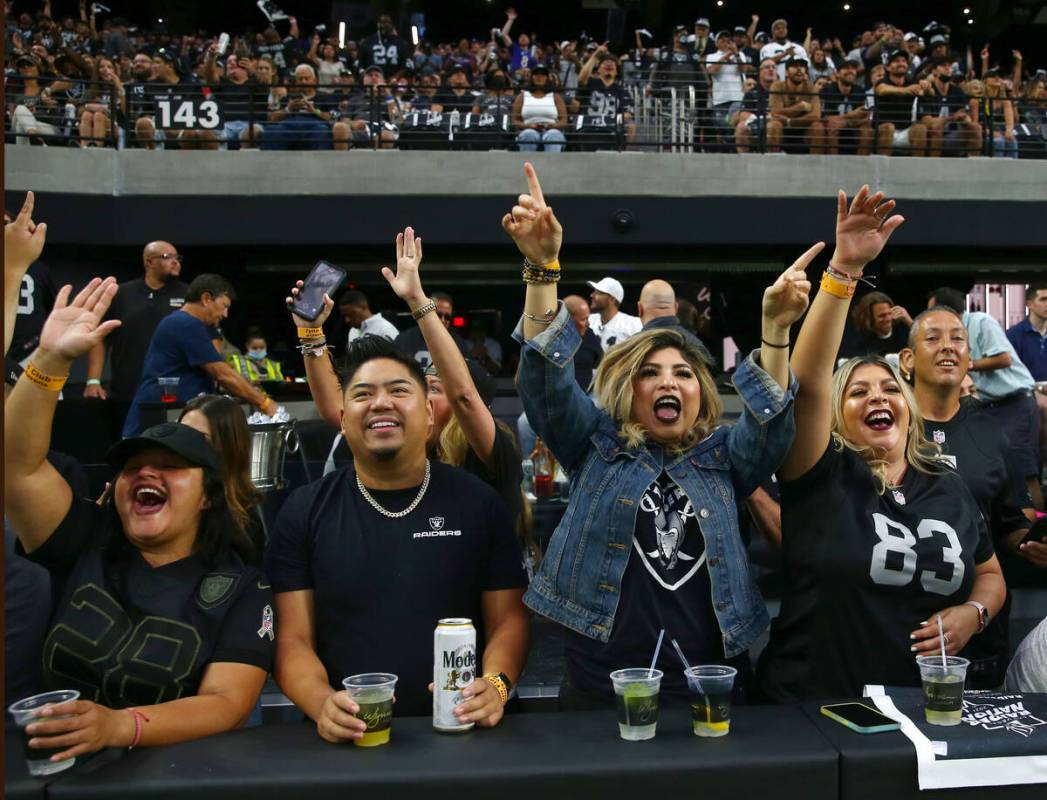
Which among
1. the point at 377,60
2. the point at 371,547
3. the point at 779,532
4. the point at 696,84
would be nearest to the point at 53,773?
the point at 371,547

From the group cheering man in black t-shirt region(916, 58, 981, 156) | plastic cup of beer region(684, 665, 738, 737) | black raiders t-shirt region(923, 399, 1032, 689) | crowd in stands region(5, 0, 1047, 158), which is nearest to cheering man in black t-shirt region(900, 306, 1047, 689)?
black raiders t-shirt region(923, 399, 1032, 689)

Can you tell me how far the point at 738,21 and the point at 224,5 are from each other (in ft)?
41.9

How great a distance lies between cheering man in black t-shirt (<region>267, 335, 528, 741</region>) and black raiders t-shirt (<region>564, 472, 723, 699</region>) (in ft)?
0.85

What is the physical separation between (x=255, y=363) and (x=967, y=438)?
353 inches

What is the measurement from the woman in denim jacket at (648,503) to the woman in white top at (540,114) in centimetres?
1092

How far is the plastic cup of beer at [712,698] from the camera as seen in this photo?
1940mm

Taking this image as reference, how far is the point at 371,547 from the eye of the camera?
96.7 inches

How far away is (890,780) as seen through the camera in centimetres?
185

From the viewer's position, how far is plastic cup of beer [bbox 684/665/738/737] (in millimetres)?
1940

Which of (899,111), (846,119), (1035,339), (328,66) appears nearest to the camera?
(1035,339)

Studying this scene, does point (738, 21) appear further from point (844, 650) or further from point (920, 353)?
point (844, 650)

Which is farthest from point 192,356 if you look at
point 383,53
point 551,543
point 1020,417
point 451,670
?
point 383,53

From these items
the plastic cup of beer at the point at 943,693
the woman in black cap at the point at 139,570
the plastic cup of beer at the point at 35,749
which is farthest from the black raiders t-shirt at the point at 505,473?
the plastic cup of beer at the point at 35,749

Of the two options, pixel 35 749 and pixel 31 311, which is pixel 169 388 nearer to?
A: pixel 31 311
